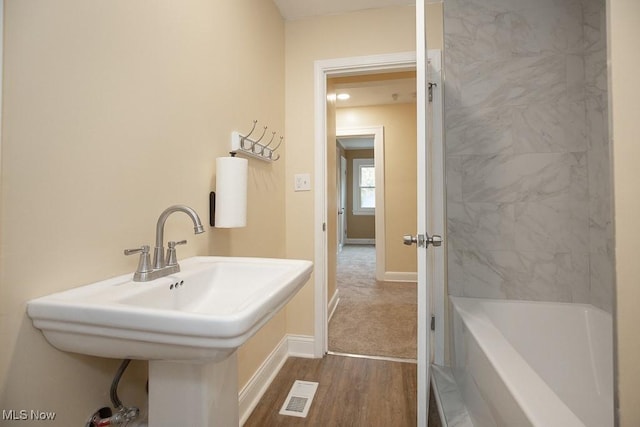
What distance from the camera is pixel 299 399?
161 centimetres

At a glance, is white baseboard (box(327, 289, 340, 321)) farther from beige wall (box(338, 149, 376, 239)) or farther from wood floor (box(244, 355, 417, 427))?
beige wall (box(338, 149, 376, 239))

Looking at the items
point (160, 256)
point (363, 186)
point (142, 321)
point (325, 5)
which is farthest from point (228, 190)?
point (363, 186)

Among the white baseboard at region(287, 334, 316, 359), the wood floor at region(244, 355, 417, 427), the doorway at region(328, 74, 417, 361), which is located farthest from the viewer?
the doorway at region(328, 74, 417, 361)

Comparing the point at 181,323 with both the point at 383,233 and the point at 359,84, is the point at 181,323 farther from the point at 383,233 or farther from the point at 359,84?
the point at 383,233

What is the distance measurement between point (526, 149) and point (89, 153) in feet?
6.92

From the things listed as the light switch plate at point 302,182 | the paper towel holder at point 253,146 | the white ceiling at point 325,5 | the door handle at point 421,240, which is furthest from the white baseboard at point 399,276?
the white ceiling at point 325,5

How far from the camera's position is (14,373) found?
615mm

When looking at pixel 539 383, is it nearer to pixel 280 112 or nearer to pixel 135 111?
pixel 135 111

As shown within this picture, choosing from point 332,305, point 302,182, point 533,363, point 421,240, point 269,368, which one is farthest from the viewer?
point 332,305

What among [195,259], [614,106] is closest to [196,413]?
[195,259]

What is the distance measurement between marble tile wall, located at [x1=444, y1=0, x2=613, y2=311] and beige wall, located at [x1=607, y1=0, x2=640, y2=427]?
4.02ft

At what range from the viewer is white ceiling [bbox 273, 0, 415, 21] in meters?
1.98

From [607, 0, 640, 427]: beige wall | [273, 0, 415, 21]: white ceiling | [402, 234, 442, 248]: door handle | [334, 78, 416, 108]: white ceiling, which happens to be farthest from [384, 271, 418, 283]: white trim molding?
[607, 0, 640, 427]: beige wall

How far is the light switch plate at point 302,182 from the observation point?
2098 mm
